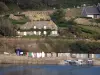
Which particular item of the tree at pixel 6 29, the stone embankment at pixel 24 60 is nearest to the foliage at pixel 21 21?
the tree at pixel 6 29

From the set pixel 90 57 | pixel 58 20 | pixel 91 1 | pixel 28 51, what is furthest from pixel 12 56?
pixel 91 1

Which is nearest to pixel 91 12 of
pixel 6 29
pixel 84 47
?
pixel 84 47

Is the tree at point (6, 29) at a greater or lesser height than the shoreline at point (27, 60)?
greater

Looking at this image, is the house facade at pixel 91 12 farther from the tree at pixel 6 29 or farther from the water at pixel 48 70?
the water at pixel 48 70

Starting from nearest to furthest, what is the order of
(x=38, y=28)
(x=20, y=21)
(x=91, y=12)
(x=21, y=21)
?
(x=38, y=28) → (x=20, y=21) → (x=21, y=21) → (x=91, y=12)

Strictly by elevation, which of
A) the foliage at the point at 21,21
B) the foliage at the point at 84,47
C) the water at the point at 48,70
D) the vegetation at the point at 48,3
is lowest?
the water at the point at 48,70

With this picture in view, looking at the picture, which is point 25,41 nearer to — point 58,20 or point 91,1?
point 58,20

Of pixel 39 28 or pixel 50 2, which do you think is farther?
pixel 50 2

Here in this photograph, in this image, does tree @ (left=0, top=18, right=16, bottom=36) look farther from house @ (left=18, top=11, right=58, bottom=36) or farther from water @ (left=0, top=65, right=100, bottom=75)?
water @ (left=0, top=65, right=100, bottom=75)

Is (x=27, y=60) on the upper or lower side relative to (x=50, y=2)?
lower

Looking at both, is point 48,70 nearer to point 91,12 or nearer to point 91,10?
point 91,12
